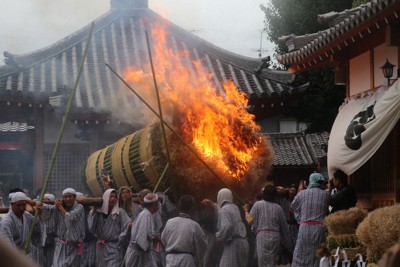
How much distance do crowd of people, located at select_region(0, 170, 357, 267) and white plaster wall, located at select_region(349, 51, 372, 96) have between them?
223cm

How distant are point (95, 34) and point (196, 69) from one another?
10.8ft

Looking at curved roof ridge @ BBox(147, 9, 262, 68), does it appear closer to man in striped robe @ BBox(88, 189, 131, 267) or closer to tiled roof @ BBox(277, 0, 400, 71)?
tiled roof @ BBox(277, 0, 400, 71)

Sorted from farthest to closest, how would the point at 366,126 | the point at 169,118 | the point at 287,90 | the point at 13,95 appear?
the point at 287,90, the point at 13,95, the point at 366,126, the point at 169,118

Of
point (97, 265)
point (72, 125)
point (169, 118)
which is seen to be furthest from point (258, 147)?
point (72, 125)

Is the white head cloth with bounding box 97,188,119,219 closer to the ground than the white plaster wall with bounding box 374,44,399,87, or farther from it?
closer to the ground

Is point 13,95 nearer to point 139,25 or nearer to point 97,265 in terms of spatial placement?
point 139,25

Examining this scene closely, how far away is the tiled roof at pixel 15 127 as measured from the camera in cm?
1965

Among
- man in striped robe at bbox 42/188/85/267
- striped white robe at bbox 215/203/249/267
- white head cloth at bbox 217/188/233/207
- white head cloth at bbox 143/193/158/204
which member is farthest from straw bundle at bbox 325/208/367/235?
man in striped robe at bbox 42/188/85/267

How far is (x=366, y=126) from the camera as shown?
11.4 meters

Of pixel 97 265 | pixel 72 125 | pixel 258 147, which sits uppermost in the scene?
pixel 72 125

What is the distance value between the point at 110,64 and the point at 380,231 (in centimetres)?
1617

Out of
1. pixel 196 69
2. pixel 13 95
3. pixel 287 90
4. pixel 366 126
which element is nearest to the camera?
pixel 366 126

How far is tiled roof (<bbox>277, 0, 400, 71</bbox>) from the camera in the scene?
969 centimetres

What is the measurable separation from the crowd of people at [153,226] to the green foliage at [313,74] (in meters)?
14.1
